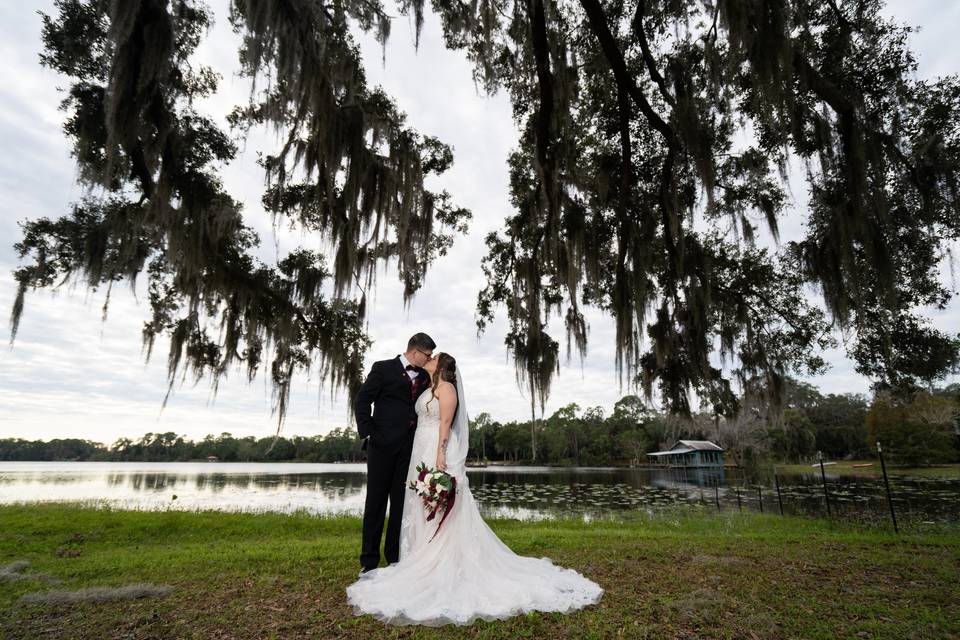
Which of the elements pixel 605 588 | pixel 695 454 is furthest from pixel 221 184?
pixel 695 454

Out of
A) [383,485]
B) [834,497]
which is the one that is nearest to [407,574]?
[383,485]

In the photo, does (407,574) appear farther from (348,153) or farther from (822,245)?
(822,245)

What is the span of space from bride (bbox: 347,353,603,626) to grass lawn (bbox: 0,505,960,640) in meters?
0.13

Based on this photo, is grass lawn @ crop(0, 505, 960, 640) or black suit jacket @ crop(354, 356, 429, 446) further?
black suit jacket @ crop(354, 356, 429, 446)

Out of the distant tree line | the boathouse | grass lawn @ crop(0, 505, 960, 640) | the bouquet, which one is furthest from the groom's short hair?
the boathouse

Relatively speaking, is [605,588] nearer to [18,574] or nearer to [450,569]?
[450,569]

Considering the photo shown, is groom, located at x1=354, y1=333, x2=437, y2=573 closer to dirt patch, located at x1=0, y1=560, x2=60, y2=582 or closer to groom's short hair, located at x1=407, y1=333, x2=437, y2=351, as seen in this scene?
groom's short hair, located at x1=407, y1=333, x2=437, y2=351

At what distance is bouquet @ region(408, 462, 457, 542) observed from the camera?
11.7 feet

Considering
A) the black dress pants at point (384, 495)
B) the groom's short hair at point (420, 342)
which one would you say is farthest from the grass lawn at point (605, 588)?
the groom's short hair at point (420, 342)

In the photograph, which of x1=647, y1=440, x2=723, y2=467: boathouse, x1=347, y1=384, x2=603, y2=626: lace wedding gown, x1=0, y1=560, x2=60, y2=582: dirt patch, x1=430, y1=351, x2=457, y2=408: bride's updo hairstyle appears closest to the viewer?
x1=347, y1=384, x2=603, y2=626: lace wedding gown

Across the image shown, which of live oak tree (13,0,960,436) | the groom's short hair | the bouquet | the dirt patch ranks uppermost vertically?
live oak tree (13,0,960,436)

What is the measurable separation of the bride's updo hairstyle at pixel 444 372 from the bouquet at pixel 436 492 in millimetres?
670

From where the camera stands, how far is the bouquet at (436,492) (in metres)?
3.55

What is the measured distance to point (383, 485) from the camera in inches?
150
